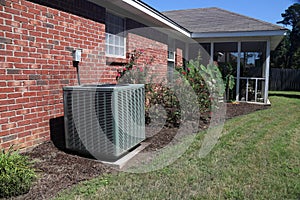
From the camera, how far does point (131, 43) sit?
6.31 meters

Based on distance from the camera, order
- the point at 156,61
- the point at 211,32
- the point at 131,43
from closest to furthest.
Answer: the point at 131,43 < the point at 156,61 < the point at 211,32

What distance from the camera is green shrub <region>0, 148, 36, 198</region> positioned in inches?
95.2

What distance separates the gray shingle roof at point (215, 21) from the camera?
9.36m

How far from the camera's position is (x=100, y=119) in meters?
3.23

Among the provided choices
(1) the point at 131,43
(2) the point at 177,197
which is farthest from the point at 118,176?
(1) the point at 131,43

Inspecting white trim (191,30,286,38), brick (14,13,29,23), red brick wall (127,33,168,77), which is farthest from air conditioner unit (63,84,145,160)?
white trim (191,30,286,38)

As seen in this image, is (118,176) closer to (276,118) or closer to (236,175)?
(236,175)

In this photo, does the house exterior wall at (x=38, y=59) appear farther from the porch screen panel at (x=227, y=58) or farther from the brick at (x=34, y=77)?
the porch screen panel at (x=227, y=58)

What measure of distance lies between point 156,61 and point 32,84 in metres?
4.85

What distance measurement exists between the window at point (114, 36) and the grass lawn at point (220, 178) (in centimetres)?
287

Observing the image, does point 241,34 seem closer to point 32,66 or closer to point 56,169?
point 32,66

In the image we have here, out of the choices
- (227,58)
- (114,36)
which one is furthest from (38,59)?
(227,58)

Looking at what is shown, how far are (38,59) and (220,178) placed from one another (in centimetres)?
295

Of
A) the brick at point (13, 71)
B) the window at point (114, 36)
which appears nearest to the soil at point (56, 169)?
the brick at point (13, 71)
